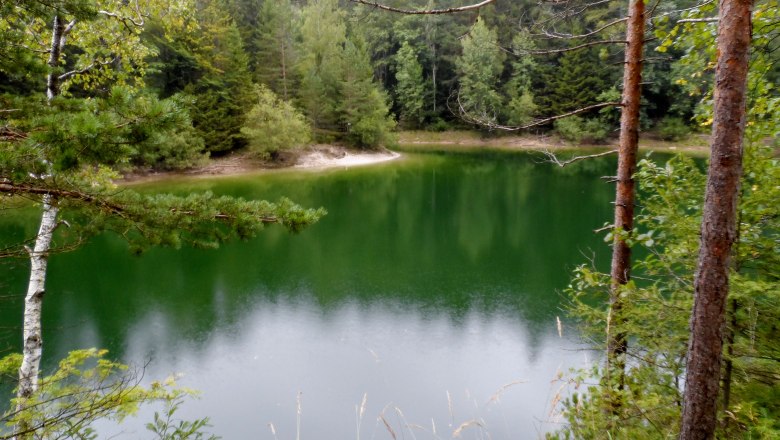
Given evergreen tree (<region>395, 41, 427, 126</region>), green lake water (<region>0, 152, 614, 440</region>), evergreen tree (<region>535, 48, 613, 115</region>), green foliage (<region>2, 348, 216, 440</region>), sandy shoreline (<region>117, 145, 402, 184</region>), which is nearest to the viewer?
green foliage (<region>2, 348, 216, 440</region>)

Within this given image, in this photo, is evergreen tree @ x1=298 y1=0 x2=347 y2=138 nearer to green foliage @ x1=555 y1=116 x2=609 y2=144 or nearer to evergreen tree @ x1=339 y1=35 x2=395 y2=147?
evergreen tree @ x1=339 y1=35 x2=395 y2=147

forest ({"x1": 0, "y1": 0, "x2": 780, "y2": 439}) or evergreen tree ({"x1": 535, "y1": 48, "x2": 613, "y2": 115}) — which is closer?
forest ({"x1": 0, "y1": 0, "x2": 780, "y2": 439})

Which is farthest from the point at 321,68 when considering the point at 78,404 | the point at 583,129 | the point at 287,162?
the point at 78,404

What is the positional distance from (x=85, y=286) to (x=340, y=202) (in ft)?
37.4

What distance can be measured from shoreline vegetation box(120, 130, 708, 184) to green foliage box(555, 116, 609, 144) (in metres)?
0.66

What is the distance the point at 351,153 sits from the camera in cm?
3528

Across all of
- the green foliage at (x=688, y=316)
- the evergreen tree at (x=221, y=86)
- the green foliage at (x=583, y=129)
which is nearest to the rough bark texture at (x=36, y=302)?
the green foliage at (x=688, y=316)

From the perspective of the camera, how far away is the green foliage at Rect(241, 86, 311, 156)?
28.3 meters

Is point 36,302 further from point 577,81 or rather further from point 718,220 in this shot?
point 577,81

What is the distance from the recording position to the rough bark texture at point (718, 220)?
223 centimetres

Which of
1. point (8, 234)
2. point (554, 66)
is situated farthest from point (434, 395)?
point (554, 66)

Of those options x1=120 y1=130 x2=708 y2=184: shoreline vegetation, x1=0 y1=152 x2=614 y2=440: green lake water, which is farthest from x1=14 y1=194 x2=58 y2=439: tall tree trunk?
x1=120 y1=130 x2=708 y2=184: shoreline vegetation

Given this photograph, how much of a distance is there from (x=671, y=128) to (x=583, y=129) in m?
5.90

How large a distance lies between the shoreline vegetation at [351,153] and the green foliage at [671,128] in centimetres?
51
